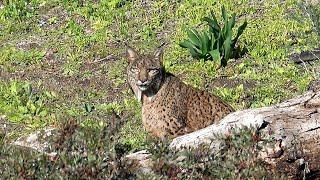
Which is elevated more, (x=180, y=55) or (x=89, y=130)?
(x=89, y=130)

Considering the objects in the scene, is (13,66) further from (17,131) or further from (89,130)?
(89,130)

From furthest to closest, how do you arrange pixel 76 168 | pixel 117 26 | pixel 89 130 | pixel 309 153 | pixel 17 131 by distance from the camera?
pixel 117 26
pixel 17 131
pixel 309 153
pixel 89 130
pixel 76 168

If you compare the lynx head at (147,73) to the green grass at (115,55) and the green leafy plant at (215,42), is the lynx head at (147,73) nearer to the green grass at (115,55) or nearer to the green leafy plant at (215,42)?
the green grass at (115,55)

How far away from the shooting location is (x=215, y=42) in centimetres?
1130

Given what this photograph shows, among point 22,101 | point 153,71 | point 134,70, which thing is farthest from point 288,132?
point 22,101

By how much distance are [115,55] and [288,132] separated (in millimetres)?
5689

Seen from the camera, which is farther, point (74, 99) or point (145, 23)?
Result: point (145, 23)

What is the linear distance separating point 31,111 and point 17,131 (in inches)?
20.7

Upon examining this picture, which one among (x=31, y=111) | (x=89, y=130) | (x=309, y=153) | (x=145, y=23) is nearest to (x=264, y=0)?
(x=145, y=23)

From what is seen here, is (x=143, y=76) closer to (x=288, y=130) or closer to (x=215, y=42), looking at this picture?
(x=288, y=130)

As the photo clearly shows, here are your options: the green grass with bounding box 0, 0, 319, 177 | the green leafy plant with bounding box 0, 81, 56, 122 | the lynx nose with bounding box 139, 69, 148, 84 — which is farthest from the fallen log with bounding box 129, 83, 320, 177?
the green leafy plant with bounding box 0, 81, 56, 122

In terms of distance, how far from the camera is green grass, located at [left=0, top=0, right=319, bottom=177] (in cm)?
1035

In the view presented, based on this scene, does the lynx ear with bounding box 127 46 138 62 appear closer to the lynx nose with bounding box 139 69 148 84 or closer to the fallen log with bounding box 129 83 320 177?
the lynx nose with bounding box 139 69 148 84

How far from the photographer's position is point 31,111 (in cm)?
1040
